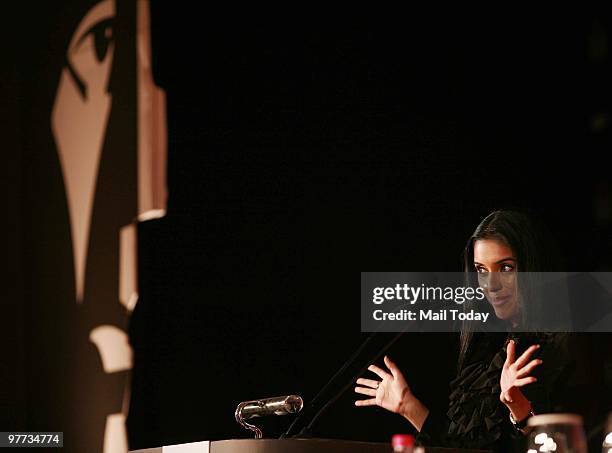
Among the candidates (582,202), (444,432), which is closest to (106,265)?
(444,432)

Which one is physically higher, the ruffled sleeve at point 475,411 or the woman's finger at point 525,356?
the woman's finger at point 525,356

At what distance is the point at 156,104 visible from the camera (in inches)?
190

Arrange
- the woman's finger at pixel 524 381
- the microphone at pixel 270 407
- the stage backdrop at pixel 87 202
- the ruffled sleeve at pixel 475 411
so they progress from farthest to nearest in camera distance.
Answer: the stage backdrop at pixel 87 202, the ruffled sleeve at pixel 475 411, the woman's finger at pixel 524 381, the microphone at pixel 270 407

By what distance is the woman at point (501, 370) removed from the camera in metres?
3.31

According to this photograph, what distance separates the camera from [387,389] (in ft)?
12.3

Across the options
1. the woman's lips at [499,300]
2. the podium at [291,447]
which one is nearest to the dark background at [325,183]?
the woman's lips at [499,300]

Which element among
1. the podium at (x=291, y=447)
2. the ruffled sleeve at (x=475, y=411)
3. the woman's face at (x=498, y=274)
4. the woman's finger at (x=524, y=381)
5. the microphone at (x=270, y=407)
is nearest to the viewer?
the podium at (x=291, y=447)

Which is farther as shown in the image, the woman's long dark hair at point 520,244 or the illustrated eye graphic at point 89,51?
the illustrated eye graphic at point 89,51

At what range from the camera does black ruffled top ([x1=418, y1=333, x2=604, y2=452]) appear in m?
3.30

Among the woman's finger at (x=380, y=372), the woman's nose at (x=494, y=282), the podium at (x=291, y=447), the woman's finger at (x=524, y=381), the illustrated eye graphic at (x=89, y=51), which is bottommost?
the podium at (x=291, y=447)

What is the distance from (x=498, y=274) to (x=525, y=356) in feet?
1.28

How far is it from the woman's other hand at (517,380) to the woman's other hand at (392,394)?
1.24ft

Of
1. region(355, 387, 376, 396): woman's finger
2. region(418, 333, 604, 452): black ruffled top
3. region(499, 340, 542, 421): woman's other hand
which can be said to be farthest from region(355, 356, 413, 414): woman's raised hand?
region(499, 340, 542, 421): woman's other hand

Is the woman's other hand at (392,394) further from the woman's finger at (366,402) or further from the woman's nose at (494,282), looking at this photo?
the woman's nose at (494,282)
